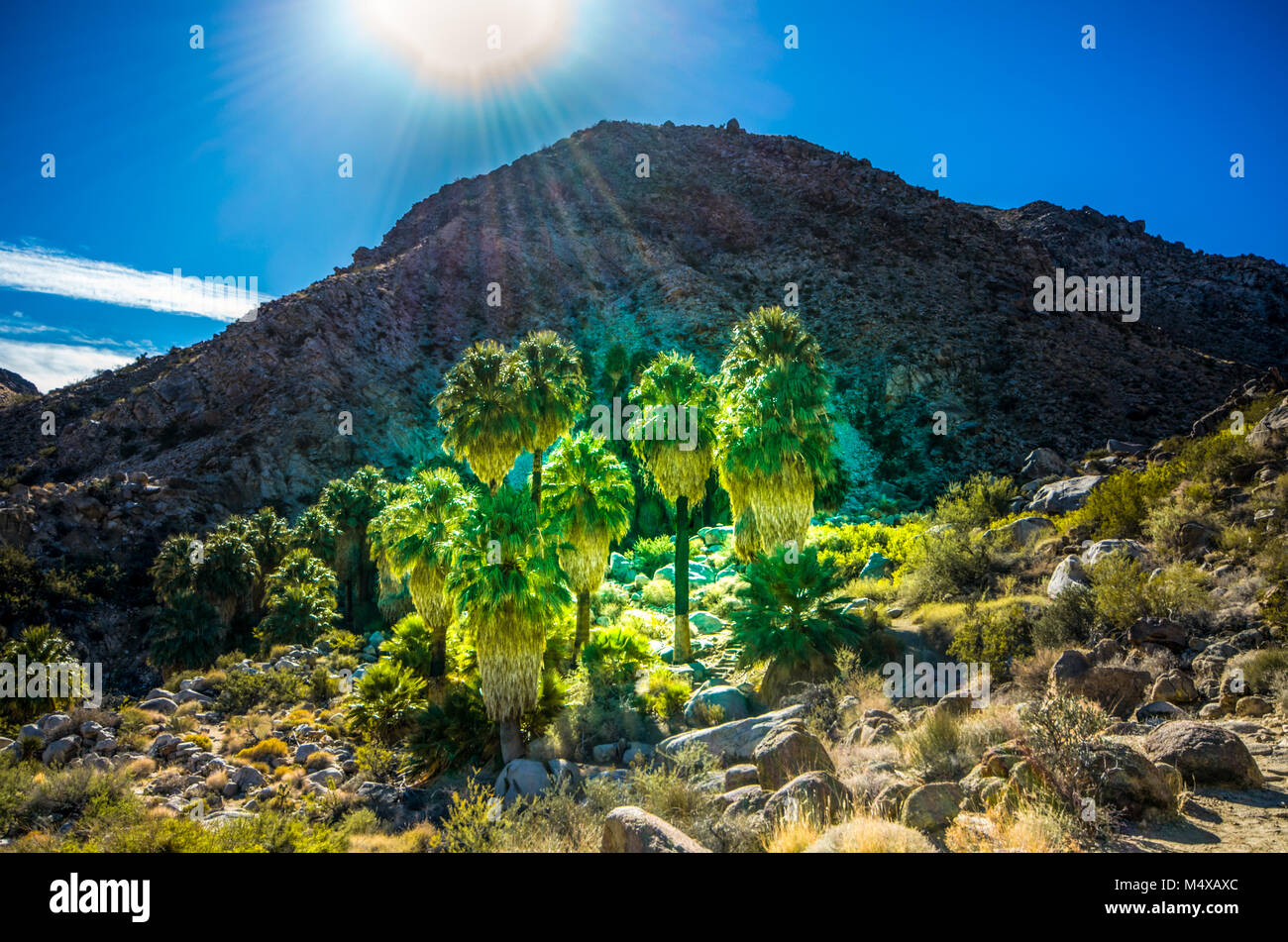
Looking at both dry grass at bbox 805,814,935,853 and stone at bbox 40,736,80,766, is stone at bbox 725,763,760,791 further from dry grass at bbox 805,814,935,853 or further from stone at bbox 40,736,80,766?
stone at bbox 40,736,80,766

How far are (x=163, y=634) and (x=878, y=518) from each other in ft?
127

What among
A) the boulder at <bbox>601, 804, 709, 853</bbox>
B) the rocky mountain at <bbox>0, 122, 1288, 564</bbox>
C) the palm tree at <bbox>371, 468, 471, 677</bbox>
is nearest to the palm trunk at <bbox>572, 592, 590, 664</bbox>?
the palm tree at <bbox>371, 468, 471, 677</bbox>

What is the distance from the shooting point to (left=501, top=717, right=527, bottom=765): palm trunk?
→ 14898 millimetres

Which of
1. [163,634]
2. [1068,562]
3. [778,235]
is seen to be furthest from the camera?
[778,235]

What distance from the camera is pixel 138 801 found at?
11453 mm

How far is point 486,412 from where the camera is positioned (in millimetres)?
21156

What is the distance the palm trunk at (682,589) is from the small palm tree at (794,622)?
3.03 meters

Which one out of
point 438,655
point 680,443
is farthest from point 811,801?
point 438,655

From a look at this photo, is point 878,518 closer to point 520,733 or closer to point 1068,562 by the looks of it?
point 1068,562

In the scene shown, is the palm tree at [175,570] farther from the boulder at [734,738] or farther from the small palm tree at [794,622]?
the boulder at [734,738]

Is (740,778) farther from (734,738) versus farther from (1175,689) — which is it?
(1175,689)

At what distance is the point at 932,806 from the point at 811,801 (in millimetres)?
1360

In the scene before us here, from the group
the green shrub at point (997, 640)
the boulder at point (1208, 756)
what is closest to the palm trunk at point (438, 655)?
the green shrub at point (997, 640)
